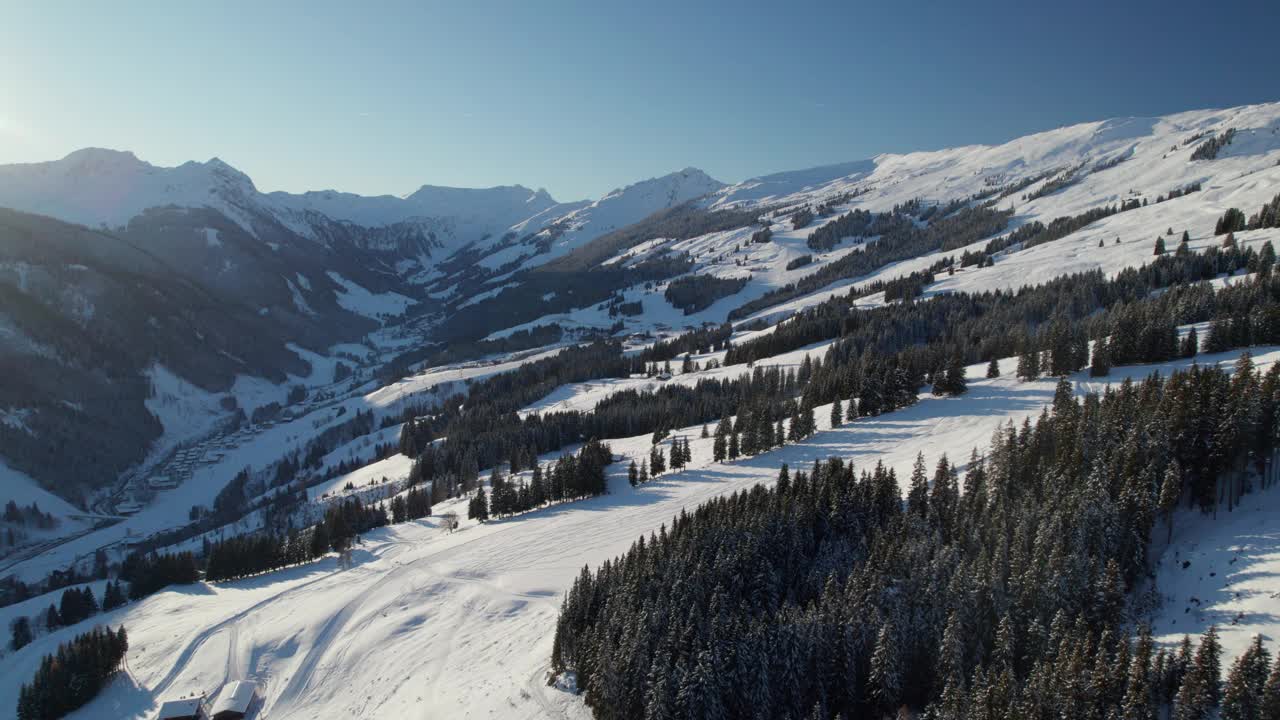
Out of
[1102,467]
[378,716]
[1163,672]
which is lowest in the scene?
[378,716]

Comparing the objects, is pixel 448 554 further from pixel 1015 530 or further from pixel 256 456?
pixel 256 456

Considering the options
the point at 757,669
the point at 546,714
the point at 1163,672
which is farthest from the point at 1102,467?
the point at 546,714

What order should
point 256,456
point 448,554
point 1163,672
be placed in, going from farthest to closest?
1. point 256,456
2. point 448,554
3. point 1163,672

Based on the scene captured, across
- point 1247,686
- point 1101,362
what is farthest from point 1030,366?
point 1247,686

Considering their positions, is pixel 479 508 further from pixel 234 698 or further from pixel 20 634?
pixel 20 634

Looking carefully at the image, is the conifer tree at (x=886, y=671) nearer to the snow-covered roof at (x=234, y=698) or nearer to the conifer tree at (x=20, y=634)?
the snow-covered roof at (x=234, y=698)

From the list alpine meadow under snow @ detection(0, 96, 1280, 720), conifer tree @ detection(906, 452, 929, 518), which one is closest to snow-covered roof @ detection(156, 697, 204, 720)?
alpine meadow under snow @ detection(0, 96, 1280, 720)

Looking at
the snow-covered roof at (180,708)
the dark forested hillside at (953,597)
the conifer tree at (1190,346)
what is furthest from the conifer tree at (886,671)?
the conifer tree at (1190,346)
